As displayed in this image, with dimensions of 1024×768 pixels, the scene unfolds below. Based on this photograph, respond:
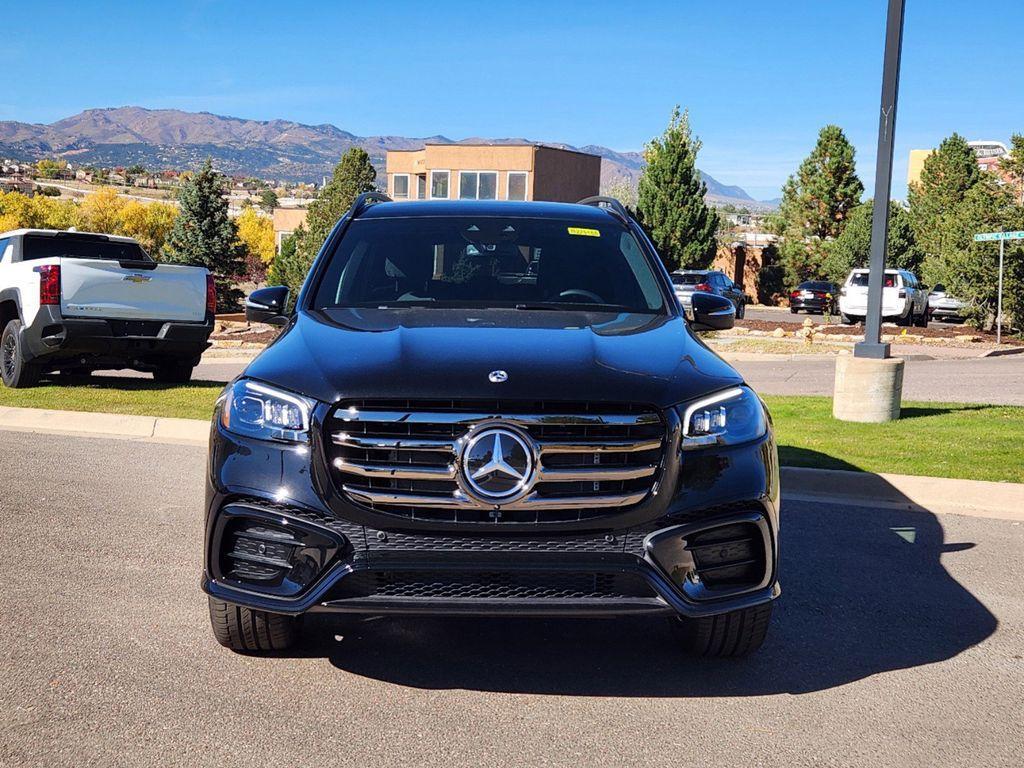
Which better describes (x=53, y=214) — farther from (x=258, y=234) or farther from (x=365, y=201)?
(x=365, y=201)

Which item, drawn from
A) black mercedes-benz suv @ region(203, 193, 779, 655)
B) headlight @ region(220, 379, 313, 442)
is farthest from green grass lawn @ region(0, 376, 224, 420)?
black mercedes-benz suv @ region(203, 193, 779, 655)

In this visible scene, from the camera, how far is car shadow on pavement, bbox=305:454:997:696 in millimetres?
→ 4316

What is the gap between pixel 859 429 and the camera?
10508mm

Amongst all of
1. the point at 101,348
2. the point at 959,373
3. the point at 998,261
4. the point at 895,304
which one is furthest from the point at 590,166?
the point at 101,348

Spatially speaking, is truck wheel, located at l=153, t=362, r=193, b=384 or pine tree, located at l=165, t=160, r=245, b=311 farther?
pine tree, located at l=165, t=160, r=245, b=311

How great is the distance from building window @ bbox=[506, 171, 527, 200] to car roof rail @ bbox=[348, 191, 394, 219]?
5763 cm

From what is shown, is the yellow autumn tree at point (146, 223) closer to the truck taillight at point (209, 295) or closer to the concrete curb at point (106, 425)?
the truck taillight at point (209, 295)

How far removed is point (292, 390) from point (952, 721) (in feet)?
8.26

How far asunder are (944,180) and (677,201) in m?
16.6

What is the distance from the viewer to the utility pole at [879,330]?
1065cm

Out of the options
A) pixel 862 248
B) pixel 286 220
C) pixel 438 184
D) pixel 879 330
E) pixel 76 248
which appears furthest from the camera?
pixel 286 220

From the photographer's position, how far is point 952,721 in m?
4.02

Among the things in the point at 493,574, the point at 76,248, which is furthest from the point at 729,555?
the point at 76,248

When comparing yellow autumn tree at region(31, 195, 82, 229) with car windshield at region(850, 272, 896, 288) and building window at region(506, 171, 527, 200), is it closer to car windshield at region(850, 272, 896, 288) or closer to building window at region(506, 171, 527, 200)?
building window at region(506, 171, 527, 200)
